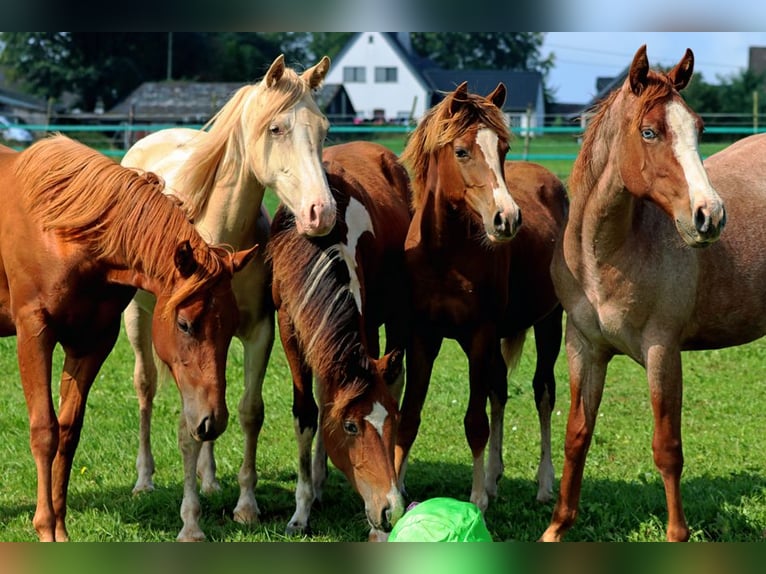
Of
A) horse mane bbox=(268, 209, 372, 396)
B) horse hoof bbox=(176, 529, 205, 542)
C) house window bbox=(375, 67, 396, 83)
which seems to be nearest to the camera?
horse mane bbox=(268, 209, 372, 396)

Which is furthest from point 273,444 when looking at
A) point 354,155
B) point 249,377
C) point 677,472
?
point 677,472

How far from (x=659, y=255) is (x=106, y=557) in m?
3.19

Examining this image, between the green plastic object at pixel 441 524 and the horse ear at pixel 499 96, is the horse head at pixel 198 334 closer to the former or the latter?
the green plastic object at pixel 441 524

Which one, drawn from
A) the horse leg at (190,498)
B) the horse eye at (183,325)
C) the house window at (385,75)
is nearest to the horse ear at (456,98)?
the horse eye at (183,325)

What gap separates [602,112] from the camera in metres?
4.29

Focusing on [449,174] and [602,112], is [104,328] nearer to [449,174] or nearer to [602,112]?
[449,174]

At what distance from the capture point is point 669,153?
3.79m

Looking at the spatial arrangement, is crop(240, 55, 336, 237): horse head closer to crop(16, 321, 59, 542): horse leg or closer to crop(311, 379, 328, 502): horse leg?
crop(16, 321, 59, 542): horse leg

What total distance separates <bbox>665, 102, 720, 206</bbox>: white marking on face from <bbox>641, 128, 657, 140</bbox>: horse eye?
76mm

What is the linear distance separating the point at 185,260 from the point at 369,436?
3.76 ft

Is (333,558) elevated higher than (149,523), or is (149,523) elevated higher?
(333,558)

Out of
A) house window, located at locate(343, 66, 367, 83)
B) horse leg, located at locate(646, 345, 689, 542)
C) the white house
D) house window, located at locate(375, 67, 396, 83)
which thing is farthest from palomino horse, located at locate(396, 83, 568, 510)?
house window, located at locate(343, 66, 367, 83)

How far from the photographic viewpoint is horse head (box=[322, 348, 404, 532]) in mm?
4113

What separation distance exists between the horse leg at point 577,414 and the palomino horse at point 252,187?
139 centimetres
